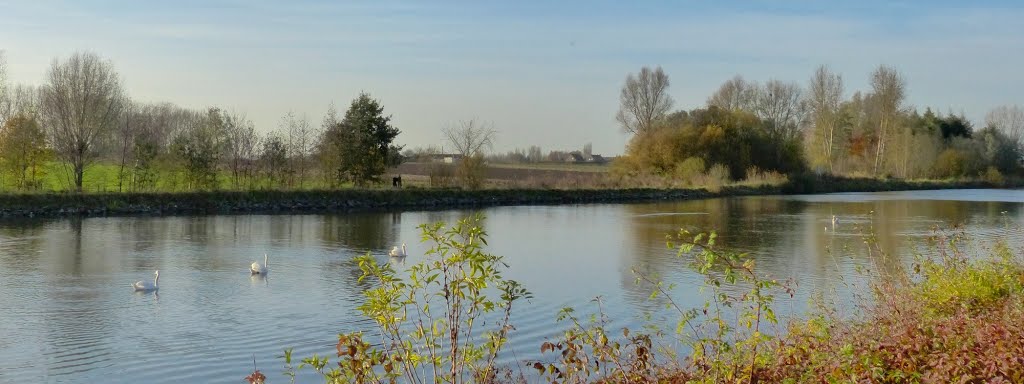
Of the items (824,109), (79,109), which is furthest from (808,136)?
(79,109)

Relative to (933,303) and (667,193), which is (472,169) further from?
(933,303)

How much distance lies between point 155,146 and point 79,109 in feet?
8.28

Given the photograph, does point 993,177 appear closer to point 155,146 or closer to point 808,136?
point 808,136

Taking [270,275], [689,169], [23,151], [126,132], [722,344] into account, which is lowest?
[270,275]

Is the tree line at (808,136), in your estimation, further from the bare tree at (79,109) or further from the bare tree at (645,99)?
the bare tree at (79,109)

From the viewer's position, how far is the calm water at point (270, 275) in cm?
820

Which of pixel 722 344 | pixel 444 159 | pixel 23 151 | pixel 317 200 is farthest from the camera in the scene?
pixel 444 159

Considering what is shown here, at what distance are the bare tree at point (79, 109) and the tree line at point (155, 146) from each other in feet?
0.10

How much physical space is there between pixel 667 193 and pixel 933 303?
3320 cm

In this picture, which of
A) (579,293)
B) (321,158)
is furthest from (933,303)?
(321,158)

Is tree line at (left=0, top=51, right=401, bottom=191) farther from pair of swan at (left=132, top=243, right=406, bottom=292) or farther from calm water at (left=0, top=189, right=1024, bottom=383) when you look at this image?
pair of swan at (left=132, top=243, right=406, bottom=292)

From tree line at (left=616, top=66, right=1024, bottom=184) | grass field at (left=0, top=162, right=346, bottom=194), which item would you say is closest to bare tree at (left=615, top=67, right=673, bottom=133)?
tree line at (left=616, top=66, right=1024, bottom=184)

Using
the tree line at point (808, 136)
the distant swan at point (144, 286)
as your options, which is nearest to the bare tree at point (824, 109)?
the tree line at point (808, 136)

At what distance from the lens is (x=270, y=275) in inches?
520
